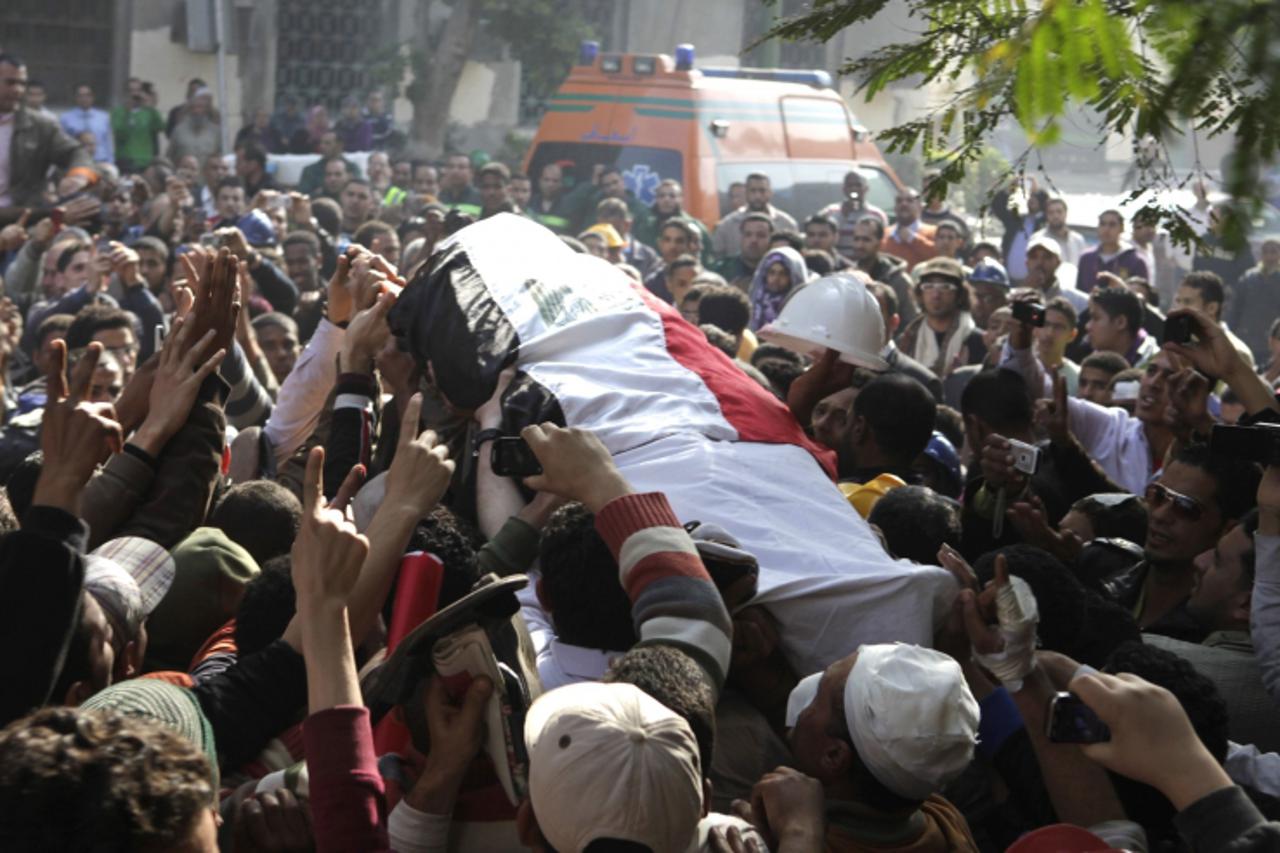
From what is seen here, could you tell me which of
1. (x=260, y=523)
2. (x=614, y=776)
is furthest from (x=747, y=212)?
(x=614, y=776)

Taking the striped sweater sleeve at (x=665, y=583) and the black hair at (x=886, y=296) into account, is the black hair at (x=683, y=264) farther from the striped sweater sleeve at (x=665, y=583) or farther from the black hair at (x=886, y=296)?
the striped sweater sleeve at (x=665, y=583)

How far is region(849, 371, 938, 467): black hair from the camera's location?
4.73m

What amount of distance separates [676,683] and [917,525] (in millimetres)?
1579

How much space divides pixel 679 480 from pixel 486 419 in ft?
1.66

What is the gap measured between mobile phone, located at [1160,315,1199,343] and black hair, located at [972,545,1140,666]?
1095 millimetres

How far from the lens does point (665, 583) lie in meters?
2.59

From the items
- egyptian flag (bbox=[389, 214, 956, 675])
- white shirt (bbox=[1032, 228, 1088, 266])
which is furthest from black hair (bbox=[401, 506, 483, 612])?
white shirt (bbox=[1032, 228, 1088, 266])

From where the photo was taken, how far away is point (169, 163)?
15.5 meters

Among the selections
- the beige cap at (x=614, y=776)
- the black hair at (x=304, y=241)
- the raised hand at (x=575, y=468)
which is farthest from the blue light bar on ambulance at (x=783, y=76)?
the beige cap at (x=614, y=776)

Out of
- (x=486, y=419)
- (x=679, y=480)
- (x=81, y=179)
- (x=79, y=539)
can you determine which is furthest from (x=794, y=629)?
(x=81, y=179)

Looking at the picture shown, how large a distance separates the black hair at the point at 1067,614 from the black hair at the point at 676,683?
3.29ft

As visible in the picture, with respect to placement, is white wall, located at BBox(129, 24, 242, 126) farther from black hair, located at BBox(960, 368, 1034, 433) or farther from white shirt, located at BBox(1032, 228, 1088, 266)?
black hair, located at BBox(960, 368, 1034, 433)

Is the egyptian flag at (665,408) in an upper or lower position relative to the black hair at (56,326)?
upper

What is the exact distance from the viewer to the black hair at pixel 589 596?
284cm
